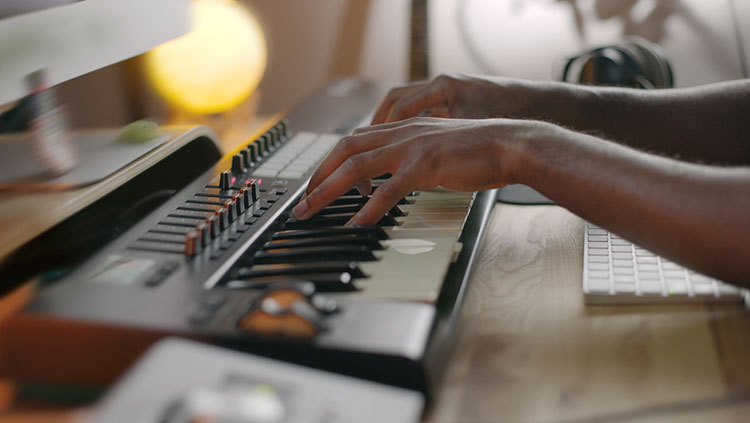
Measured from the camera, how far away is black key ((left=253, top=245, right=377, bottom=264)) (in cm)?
70

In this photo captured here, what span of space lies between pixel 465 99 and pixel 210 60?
2.45 ft

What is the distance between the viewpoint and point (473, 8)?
2092mm

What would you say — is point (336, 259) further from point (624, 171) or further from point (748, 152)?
point (748, 152)

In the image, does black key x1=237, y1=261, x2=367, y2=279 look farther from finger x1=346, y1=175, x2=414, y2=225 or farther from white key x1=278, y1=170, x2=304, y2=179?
white key x1=278, y1=170, x2=304, y2=179

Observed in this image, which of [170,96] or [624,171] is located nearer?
[624,171]

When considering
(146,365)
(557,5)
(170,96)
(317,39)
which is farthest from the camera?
(317,39)

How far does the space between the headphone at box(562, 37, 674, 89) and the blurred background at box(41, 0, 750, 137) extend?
539 millimetres

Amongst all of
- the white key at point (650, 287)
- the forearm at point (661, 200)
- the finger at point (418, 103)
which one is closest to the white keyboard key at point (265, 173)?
the finger at point (418, 103)

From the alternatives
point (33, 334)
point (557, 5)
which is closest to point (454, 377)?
point (33, 334)

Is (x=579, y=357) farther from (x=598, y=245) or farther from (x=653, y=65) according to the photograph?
(x=653, y=65)

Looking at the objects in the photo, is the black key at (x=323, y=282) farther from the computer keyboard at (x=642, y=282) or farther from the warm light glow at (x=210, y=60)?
the warm light glow at (x=210, y=60)

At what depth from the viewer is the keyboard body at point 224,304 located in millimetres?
526

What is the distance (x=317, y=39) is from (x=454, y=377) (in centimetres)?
179

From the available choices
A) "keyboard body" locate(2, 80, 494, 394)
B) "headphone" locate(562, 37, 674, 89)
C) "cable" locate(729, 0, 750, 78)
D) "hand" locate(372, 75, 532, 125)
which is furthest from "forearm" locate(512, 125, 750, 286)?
"cable" locate(729, 0, 750, 78)
